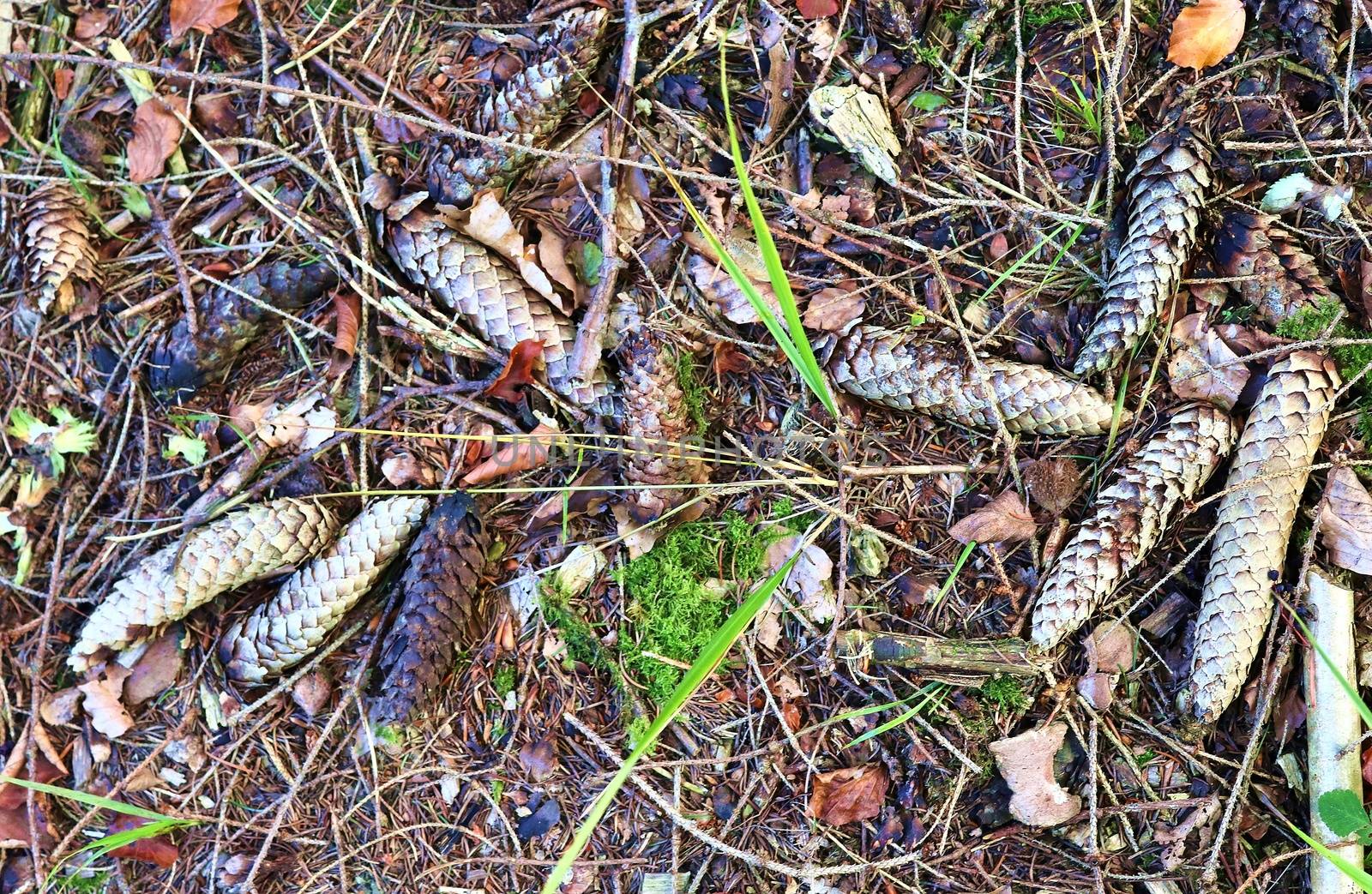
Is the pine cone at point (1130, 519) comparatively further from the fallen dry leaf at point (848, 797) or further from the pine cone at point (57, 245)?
the pine cone at point (57, 245)

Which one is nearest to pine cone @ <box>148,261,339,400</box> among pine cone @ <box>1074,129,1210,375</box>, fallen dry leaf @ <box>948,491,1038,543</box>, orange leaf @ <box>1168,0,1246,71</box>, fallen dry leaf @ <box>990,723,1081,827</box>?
fallen dry leaf @ <box>948,491,1038,543</box>

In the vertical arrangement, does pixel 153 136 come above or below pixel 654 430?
above

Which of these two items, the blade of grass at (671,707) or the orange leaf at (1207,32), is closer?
the blade of grass at (671,707)

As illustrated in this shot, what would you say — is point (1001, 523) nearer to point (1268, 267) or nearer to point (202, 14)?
point (1268, 267)

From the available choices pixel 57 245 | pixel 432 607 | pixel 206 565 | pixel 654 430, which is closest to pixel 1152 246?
pixel 654 430

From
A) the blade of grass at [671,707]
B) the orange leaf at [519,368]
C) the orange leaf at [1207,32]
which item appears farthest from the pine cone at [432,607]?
the orange leaf at [1207,32]

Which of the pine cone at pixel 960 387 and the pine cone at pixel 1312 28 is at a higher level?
the pine cone at pixel 1312 28
